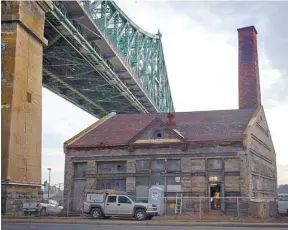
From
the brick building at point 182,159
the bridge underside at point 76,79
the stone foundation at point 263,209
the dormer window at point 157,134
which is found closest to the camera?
the stone foundation at point 263,209

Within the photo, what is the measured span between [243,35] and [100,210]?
32.8 metres

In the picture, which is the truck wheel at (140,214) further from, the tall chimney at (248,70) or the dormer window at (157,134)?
the tall chimney at (248,70)

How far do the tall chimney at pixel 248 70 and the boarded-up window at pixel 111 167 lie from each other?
55.9 ft

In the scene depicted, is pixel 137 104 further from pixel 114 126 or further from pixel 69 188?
pixel 69 188

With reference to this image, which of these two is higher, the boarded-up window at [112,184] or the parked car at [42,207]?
the boarded-up window at [112,184]

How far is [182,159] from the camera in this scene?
3100 cm

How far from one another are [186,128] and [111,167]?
6.87 meters

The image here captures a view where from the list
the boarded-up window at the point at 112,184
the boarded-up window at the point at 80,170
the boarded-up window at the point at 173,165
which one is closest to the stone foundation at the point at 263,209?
the boarded-up window at the point at 173,165

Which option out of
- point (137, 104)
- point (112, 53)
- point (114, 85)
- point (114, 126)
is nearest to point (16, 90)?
point (114, 126)

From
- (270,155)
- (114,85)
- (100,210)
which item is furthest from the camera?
(114,85)

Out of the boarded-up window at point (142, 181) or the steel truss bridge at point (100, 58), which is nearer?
the boarded-up window at point (142, 181)

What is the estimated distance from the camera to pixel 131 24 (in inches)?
2406

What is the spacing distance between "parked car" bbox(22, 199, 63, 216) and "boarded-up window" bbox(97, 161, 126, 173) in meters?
4.66

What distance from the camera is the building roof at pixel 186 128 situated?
31.7 m
